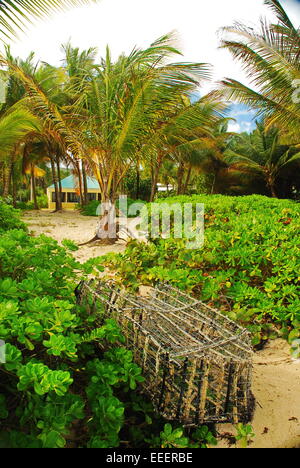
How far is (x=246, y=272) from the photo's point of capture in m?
3.70

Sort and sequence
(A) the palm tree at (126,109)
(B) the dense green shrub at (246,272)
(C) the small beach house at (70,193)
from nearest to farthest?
(B) the dense green shrub at (246,272), (A) the palm tree at (126,109), (C) the small beach house at (70,193)

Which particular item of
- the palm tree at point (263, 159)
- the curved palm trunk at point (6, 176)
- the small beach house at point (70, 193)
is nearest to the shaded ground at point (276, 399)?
the curved palm trunk at point (6, 176)

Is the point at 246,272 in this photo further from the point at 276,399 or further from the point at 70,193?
the point at 70,193

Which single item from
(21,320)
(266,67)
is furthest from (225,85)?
(21,320)

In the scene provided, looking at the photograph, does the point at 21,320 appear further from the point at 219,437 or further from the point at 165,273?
the point at 165,273

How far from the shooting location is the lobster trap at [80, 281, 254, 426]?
72.4 inches

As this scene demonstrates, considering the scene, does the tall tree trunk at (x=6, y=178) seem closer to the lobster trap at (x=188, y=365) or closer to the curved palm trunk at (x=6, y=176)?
the curved palm trunk at (x=6, y=176)

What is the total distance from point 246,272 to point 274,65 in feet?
25.5

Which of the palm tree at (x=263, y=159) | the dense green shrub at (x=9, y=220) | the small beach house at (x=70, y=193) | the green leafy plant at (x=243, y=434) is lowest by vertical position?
the green leafy plant at (x=243, y=434)

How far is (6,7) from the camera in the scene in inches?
107

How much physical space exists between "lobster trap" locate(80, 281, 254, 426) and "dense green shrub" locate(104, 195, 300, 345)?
31.5 inches

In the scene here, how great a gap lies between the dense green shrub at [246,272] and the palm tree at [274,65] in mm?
6035

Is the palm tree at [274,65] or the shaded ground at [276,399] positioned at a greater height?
the palm tree at [274,65]

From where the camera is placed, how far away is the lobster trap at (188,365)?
1.84m
